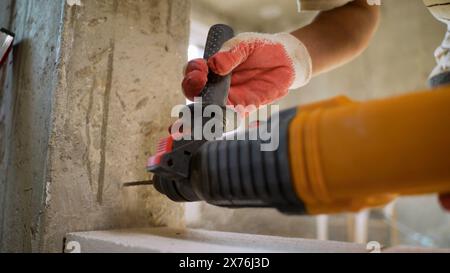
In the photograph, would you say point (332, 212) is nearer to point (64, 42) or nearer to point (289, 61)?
point (289, 61)

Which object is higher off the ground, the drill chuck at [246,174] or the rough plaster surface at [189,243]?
the drill chuck at [246,174]

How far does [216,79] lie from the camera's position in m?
0.72

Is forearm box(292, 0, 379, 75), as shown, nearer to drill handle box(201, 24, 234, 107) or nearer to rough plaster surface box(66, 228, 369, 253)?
drill handle box(201, 24, 234, 107)

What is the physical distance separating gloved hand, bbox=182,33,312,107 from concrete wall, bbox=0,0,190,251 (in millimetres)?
194

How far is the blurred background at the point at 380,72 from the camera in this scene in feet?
12.0

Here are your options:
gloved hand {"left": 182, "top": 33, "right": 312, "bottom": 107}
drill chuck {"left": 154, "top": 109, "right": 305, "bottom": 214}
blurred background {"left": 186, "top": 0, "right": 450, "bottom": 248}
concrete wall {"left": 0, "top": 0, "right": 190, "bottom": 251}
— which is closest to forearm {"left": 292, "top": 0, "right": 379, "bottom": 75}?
gloved hand {"left": 182, "top": 33, "right": 312, "bottom": 107}

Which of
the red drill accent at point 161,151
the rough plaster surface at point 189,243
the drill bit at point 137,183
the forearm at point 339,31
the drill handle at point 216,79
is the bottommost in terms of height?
the rough plaster surface at point 189,243

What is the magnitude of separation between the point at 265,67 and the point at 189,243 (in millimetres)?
471

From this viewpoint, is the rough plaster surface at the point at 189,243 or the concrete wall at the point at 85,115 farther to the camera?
the concrete wall at the point at 85,115

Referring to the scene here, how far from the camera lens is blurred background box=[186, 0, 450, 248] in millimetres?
3643

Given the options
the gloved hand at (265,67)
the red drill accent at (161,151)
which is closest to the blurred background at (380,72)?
the gloved hand at (265,67)

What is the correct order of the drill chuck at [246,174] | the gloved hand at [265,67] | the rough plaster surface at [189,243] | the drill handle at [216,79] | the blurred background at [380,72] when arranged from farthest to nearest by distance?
the blurred background at [380,72]
the gloved hand at [265,67]
the drill handle at [216,79]
the rough plaster surface at [189,243]
the drill chuck at [246,174]

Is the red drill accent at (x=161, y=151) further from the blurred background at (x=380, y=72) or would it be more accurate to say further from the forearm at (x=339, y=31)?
the blurred background at (x=380, y=72)

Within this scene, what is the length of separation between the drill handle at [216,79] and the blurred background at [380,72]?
261 centimetres
